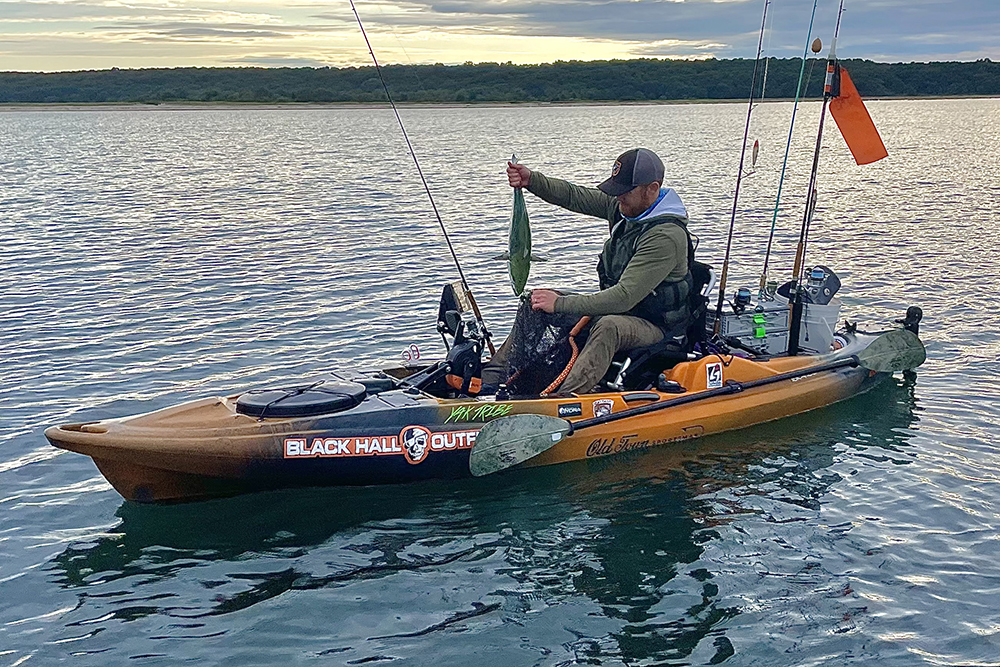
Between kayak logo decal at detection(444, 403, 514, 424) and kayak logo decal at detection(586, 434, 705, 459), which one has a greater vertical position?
kayak logo decal at detection(444, 403, 514, 424)

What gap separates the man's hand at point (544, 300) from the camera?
8656 millimetres

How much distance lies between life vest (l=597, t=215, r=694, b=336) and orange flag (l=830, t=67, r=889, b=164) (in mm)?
1990

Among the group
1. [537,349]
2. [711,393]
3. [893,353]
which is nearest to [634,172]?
[537,349]

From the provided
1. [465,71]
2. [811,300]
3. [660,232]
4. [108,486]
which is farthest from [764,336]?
[465,71]

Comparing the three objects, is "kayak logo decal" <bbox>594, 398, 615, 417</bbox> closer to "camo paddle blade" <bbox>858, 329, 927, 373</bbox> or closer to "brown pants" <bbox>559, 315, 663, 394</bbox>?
"brown pants" <bbox>559, 315, 663, 394</bbox>

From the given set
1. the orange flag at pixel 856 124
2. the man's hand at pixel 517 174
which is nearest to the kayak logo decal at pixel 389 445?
the man's hand at pixel 517 174

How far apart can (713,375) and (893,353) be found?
251 cm

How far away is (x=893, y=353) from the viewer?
10781 mm

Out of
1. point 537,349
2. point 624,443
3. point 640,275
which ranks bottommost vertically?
point 624,443

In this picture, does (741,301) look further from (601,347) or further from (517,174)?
(517,174)

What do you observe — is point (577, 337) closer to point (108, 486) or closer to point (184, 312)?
point (108, 486)

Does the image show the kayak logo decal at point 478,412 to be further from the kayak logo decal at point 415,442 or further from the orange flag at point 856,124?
the orange flag at point 856,124

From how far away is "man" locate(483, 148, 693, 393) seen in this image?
8750 millimetres

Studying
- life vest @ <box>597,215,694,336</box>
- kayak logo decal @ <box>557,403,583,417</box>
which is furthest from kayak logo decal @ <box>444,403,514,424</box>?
life vest @ <box>597,215,694,336</box>
